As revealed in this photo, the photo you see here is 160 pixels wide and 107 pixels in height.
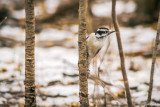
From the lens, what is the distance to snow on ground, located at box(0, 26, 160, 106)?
321 centimetres

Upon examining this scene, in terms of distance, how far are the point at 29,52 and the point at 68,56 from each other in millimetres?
3786

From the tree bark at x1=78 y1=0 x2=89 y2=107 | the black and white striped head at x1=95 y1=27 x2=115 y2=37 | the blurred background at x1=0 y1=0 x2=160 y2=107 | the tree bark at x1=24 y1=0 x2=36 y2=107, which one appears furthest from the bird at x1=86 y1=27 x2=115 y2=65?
the tree bark at x1=24 y1=0 x2=36 y2=107

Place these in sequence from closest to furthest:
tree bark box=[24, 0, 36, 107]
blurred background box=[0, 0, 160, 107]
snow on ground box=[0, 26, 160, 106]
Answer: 1. tree bark box=[24, 0, 36, 107]
2. blurred background box=[0, 0, 160, 107]
3. snow on ground box=[0, 26, 160, 106]

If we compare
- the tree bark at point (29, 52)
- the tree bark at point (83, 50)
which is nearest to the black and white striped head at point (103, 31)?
the tree bark at point (83, 50)

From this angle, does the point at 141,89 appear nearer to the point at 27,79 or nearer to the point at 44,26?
the point at 27,79

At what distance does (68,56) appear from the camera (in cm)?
572

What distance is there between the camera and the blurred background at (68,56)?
9.88ft

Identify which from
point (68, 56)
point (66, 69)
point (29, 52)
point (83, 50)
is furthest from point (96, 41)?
point (68, 56)

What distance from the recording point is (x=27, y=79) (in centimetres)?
198

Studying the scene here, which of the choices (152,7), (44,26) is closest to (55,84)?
(44,26)

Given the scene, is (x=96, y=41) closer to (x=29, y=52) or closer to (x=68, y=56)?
(x=29, y=52)

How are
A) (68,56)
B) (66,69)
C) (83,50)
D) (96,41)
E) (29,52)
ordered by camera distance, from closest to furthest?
(83,50), (29,52), (96,41), (66,69), (68,56)

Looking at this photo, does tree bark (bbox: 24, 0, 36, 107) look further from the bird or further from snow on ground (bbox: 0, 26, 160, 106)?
the bird

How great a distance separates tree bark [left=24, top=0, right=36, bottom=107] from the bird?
2.23 ft
